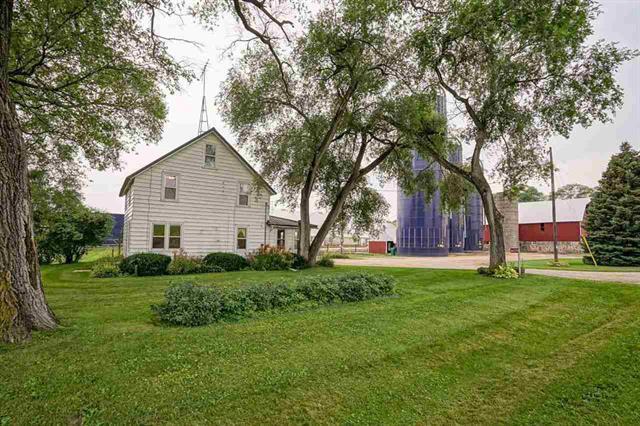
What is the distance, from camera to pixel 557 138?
11906mm

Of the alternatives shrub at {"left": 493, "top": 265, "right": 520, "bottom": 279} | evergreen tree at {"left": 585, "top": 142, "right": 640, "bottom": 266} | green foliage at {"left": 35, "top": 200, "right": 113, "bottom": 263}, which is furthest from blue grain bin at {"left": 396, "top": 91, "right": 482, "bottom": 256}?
green foliage at {"left": 35, "top": 200, "right": 113, "bottom": 263}

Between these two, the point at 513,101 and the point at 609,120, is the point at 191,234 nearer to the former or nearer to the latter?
the point at 513,101

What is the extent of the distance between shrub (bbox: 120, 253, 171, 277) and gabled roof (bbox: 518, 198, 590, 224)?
39.4 meters

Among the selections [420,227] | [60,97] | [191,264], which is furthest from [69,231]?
[420,227]

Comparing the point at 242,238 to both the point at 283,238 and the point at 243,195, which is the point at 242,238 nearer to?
the point at 243,195

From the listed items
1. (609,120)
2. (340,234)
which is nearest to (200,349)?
(609,120)

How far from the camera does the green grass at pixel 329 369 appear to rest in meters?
2.85

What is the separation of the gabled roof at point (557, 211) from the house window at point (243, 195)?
114 ft

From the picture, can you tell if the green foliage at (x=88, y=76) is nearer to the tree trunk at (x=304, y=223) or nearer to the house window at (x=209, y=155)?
the house window at (x=209, y=155)

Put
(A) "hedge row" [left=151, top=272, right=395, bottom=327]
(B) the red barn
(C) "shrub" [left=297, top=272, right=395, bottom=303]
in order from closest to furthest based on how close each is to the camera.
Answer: (A) "hedge row" [left=151, top=272, right=395, bottom=327]
(C) "shrub" [left=297, top=272, right=395, bottom=303]
(B) the red barn

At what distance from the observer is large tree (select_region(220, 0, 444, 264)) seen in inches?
453

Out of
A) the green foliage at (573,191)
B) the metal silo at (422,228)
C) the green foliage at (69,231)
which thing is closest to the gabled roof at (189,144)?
the green foliage at (69,231)

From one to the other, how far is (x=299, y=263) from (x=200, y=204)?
5.68 metres

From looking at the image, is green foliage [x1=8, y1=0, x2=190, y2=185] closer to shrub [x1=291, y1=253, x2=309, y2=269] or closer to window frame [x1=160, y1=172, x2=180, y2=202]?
window frame [x1=160, y1=172, x2=180, y2=202]
